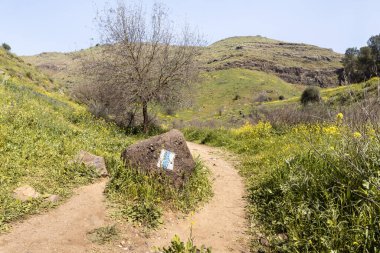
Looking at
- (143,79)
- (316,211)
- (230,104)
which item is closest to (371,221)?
(316,211)

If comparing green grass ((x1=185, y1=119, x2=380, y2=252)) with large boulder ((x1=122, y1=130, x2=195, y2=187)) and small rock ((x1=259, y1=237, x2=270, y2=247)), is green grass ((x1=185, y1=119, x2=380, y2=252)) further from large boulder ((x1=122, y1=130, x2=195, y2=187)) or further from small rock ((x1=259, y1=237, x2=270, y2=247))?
large boulder ((x1=122, y1=130, x2=195, y2=187))

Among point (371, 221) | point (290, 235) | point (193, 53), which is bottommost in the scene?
point (290, 235)

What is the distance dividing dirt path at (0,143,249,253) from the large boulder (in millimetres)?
851

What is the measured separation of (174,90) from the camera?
1595 centimetres

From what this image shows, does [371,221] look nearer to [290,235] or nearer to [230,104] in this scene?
[290,235]

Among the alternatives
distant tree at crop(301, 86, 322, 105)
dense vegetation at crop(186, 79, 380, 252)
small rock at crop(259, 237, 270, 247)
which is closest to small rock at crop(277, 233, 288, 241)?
dense vegetation at crop(186, 79, 380, 252)

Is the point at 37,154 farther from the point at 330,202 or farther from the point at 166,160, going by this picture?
the point at 330,202

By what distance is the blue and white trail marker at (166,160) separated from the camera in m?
7.15

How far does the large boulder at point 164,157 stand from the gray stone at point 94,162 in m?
0.59

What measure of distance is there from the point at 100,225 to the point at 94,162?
8.16 feet

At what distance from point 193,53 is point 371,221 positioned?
41.3 feet

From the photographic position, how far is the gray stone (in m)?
7.64

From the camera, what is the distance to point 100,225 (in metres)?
5.59

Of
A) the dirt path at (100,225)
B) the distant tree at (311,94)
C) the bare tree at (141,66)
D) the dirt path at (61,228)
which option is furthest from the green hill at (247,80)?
the dirt path at (61,228)
